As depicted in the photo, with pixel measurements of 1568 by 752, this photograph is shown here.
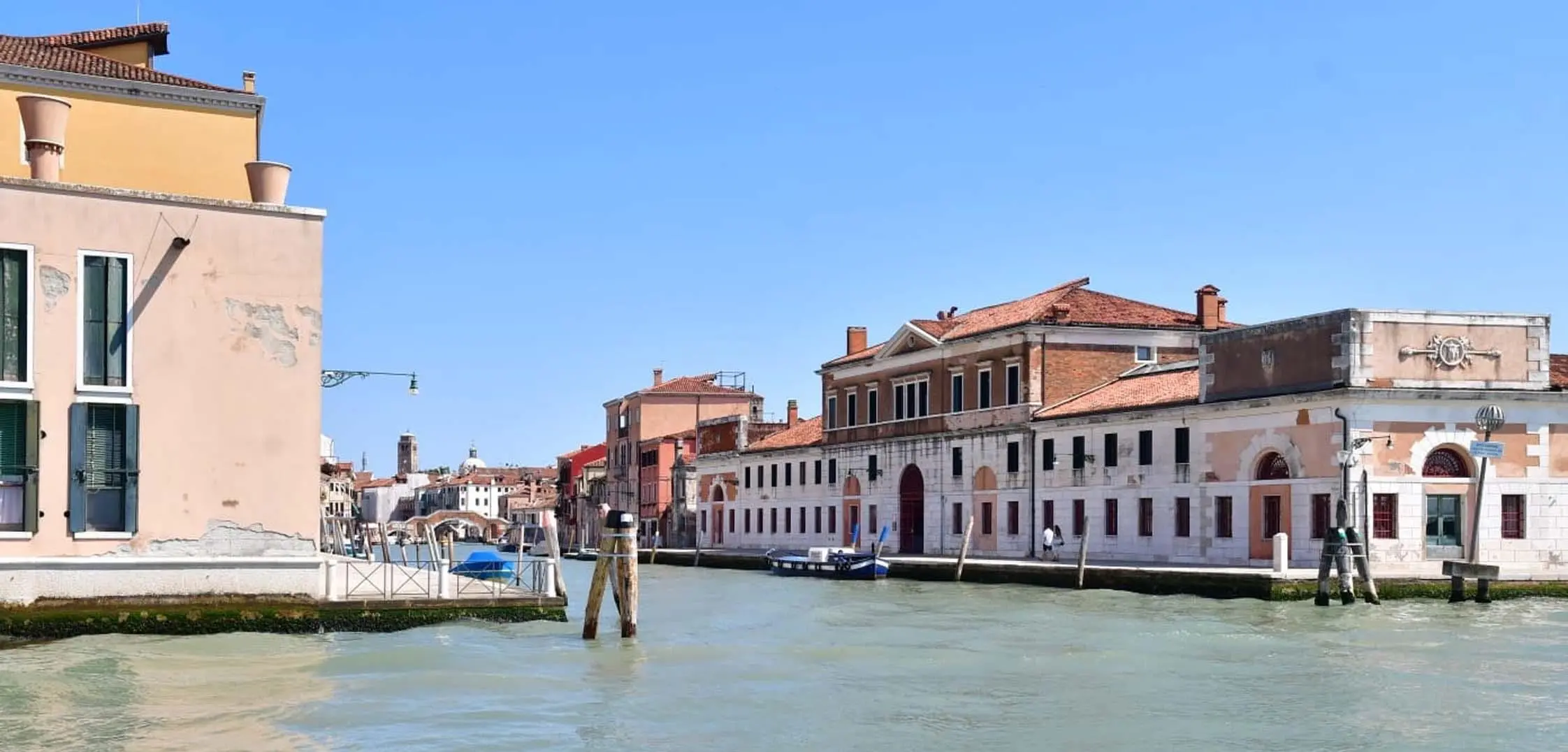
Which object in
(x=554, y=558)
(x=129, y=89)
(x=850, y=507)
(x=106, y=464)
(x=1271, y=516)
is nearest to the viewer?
(x=106, y=464)

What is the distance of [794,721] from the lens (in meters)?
14.4

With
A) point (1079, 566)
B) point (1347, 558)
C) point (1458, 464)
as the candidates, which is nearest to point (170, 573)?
point (1347, 558)

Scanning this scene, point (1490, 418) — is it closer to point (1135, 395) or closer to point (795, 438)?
point (1135, 395)

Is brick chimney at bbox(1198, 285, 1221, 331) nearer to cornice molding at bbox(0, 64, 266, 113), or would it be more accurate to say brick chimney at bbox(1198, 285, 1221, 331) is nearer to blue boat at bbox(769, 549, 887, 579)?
blue boat at bbox(769, 549, 887, 579)

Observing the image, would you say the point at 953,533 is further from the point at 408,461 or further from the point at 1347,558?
the point at 408,461

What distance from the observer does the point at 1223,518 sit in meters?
33.4

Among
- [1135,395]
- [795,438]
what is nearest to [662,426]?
[795,438]

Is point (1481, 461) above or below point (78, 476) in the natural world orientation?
above

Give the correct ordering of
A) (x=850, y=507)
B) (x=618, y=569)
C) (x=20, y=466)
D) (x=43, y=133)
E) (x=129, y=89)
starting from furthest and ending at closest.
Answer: (x=850, y=507) → (x=129, y=89) → (x=618, y=569) → (x=43, y=133) → (x=20, y=466)

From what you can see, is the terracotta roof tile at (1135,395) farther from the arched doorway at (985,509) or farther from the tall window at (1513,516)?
the tall window at (1513,516)

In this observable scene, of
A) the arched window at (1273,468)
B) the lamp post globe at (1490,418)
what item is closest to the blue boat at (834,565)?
the arched window at (1273,468)

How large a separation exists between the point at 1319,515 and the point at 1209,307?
527 inches

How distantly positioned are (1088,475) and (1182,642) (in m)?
17.5

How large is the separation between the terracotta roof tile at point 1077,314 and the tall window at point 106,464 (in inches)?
1064
